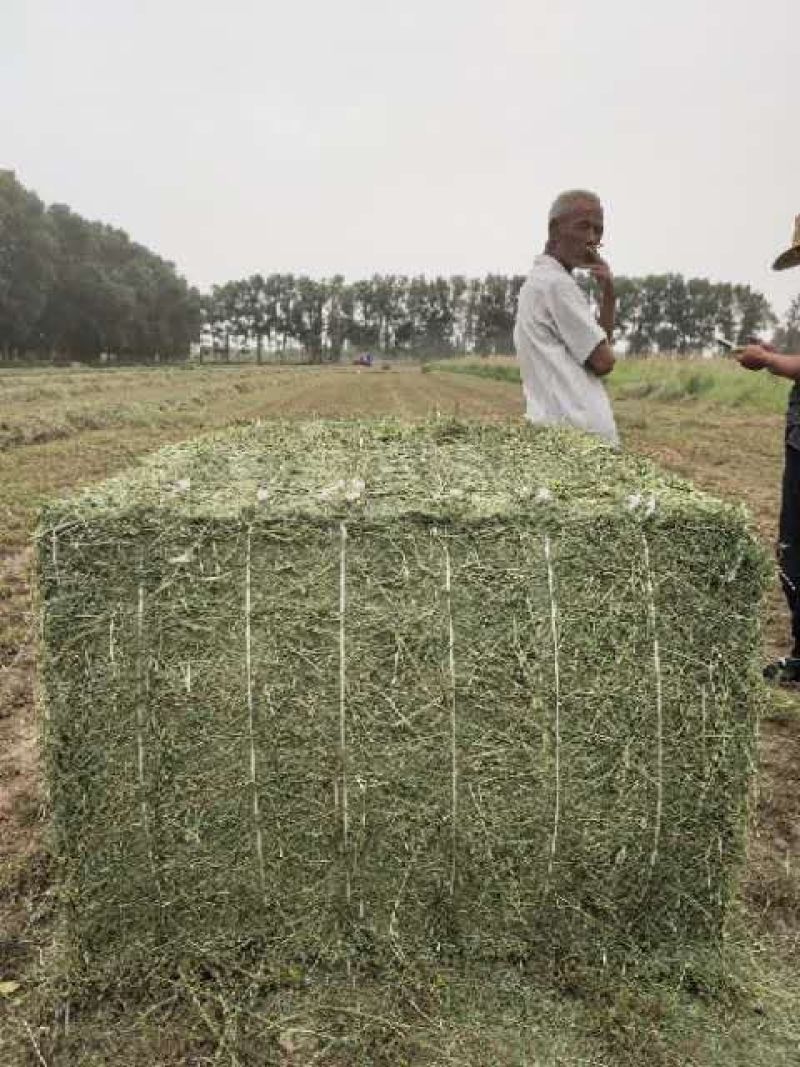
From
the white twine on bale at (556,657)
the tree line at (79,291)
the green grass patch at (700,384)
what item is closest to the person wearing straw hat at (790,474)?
the white twine on bale at (556,657)

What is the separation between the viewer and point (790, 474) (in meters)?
5.26

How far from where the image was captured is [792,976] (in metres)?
3.04

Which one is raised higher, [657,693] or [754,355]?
[754,355]

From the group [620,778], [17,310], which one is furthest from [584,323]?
[17,310]

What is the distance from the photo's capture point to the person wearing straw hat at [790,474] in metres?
4.73

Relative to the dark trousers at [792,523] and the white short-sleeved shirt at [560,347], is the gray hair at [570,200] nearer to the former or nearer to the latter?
the white short-sleeved shirt at [560,347]

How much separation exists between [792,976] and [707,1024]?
411 millimetres

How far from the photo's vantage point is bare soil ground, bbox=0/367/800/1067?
336cm

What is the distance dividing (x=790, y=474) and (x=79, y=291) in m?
73.3

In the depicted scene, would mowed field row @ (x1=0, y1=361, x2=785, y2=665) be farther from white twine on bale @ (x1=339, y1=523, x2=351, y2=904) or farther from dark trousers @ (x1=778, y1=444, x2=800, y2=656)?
white twine on bale @ (x1=339, y1=523, x2=351, y2=904)

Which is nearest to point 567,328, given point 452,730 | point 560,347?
point 560,347

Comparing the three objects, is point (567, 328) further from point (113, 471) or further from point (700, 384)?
point (700, 384)

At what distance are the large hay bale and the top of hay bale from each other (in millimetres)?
18

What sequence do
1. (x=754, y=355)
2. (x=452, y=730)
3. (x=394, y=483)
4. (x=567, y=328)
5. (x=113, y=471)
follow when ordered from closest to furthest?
(x=452, y=730), (x=394, y=483), (x=567, y=328), (x=754, y=355), (x=113, y=471)
